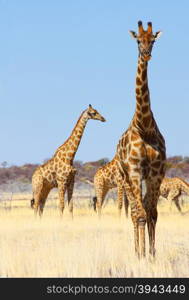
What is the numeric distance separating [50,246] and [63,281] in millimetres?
3806

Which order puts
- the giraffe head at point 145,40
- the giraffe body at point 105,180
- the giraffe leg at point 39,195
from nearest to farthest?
the giraffe head at point 145,40
the giraffe leg at point 39,195
the giraffe body at point 105,180

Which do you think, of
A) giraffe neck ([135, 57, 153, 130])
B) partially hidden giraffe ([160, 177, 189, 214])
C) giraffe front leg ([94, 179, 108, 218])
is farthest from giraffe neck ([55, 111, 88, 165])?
giraffe neck ([135, 57, 153, 130])

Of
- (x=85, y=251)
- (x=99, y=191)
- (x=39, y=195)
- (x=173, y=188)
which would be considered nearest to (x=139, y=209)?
(x=85, y=251)

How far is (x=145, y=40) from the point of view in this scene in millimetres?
9289

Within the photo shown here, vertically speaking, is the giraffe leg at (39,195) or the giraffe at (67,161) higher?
the giraffe at (67,161)

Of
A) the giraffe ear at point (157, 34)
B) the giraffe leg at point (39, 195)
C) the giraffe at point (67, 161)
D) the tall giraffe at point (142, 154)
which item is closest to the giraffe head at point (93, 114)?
the giraffe at point (67, 161)

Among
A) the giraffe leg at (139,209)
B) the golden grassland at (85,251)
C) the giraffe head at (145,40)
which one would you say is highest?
the giraffe head at (145,40)

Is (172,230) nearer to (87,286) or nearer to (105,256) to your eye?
(105,256)

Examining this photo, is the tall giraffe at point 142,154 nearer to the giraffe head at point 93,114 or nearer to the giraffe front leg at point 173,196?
the giraffe head at point 93,114

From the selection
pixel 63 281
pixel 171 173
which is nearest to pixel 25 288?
pixel 63 281

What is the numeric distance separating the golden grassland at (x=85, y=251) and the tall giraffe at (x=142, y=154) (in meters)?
0.57

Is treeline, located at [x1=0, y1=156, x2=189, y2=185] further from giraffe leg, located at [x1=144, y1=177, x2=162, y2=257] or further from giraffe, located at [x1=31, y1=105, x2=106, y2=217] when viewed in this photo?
giraffe leg, located at [x1=144, y1=177, x2=162, y2=257]

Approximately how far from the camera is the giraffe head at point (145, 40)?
30.5 feet

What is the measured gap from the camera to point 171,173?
59.5m
